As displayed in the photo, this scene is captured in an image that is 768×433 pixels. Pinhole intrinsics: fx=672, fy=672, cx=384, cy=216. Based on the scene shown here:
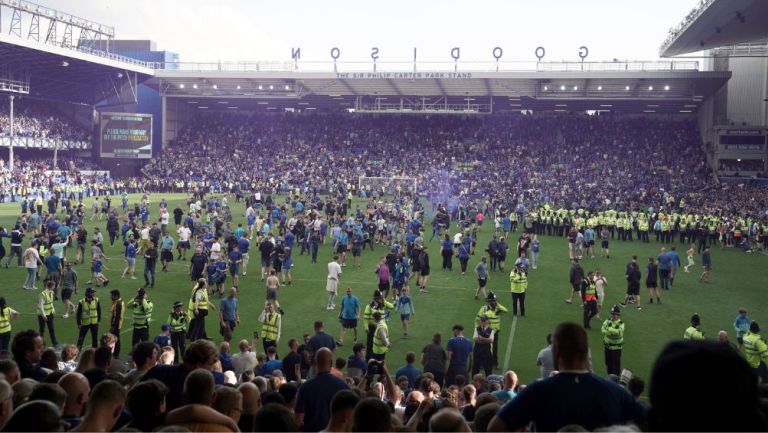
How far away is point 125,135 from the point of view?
62188mm

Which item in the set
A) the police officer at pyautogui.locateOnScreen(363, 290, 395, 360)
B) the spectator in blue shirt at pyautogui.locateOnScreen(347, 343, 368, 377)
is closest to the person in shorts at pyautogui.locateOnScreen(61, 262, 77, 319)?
the police officer at pyautogui.locateOnScreen(363, 290, 395, 360)

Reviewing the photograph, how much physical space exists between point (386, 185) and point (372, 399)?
49.4m

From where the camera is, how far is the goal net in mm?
50688

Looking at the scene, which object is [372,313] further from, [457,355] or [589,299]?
[589,299]

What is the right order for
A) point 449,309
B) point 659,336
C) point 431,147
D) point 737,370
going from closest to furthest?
point 737,370
point 659,336
point 449,309
point 431,147

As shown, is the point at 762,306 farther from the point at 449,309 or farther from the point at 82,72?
the point at 82,72

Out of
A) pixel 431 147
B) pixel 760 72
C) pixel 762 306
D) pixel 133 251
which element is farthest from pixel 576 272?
pixel 431 147

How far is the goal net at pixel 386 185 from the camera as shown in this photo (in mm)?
50688

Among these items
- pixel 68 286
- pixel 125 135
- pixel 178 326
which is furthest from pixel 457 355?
pixel 125 135

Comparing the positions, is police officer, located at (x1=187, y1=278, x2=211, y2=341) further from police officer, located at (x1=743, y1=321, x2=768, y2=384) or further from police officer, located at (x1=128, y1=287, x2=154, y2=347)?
police officer, located at (x1=743, y1=321, x2=768, y2=384)

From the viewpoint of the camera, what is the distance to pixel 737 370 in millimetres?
2145

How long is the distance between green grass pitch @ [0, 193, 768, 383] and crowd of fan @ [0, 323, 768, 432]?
23.4 ft

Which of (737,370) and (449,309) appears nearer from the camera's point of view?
(737,370)

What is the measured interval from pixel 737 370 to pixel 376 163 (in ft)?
196
